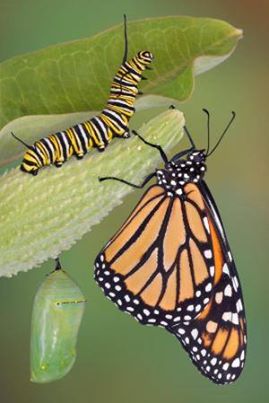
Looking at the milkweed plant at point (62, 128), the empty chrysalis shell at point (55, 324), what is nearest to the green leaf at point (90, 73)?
the milkweed plant at point (62, 128)

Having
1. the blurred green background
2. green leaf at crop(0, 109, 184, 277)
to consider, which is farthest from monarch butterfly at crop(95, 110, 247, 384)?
the blurred green background

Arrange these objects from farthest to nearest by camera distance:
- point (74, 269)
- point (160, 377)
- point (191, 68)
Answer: point (160, 377), point (74, 269), point (191, 68)

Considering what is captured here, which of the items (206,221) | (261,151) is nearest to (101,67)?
(206,221)

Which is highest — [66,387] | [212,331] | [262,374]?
[212,331]

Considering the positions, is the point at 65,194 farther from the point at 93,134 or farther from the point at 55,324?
the point at 55,324

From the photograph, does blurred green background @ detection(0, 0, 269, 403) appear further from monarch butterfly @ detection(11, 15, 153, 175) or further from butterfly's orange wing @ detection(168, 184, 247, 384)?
monarch butterfly @ detection(11, 15, 153, 175)

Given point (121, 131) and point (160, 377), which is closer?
point (121, 131)

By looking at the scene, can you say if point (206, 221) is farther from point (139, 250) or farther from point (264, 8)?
point (264, 8)

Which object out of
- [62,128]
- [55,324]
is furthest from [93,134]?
[55,324]
